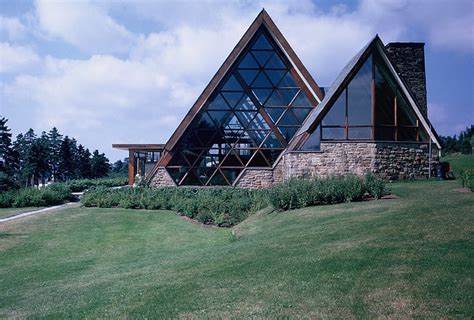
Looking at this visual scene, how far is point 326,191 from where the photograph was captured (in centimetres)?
1448

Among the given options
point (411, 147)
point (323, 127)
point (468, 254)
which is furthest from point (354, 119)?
point (468, 254)

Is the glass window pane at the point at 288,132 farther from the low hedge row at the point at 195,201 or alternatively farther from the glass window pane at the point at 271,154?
the low hedge row at the point at 195,201

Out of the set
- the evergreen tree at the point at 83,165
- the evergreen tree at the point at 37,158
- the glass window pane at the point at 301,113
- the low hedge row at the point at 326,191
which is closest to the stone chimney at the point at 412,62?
the glass window pane at the point at 301,113

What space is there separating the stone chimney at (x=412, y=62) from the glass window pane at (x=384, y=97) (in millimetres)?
4489

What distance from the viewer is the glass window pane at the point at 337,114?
786 inches

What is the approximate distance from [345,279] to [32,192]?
2391cm

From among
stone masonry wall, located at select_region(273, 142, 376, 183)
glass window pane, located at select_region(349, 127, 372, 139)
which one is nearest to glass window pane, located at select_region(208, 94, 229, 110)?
stone masonry wall, located at select_region(273, 142, 376, 183)

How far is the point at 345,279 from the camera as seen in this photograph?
612cm

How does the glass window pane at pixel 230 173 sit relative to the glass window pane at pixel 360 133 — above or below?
below

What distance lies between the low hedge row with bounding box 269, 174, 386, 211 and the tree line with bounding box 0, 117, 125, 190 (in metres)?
23.4

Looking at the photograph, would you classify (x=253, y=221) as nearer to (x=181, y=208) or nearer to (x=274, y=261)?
(x=181, y=208)

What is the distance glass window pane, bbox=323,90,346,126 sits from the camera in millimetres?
19956

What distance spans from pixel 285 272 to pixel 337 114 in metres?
14.4

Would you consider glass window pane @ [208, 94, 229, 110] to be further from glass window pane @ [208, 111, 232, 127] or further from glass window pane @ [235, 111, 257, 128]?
glass window pane @ [235, 111, 257, 128]
